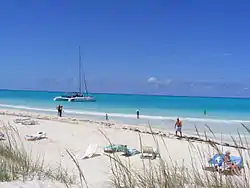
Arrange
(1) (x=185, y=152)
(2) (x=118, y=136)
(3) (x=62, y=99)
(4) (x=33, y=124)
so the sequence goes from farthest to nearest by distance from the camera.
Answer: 1. (3) (x=62, y=99)
2. (4) (x=33, y=124)
3. (2) (x=118, y=136)
4. (1) (x=185, y=152)

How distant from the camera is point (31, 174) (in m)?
4.36

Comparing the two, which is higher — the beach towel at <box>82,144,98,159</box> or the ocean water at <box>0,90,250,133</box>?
the ocean water at <box>0,90,250,133</box>

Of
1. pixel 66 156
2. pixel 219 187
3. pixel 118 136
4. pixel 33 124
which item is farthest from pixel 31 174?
pixel 33 124

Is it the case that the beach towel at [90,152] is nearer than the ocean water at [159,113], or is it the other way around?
the beach towel at [90,152]

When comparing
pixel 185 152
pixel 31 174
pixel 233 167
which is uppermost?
pixel 233 167

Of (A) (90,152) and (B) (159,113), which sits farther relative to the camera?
(B) (159,113)

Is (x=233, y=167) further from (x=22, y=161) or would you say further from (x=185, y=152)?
(x=185, y=152)

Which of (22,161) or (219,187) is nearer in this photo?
(219,187)

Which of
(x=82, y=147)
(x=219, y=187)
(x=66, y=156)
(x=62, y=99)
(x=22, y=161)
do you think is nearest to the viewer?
(x=219, y=187)

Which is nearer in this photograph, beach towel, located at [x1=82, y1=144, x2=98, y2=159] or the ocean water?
beach towel, located at [x1=82, y1=144, x2=98, y2=159]

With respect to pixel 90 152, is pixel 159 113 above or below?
above

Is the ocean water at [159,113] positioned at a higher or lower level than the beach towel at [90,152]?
higher

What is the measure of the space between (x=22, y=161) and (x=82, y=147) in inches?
416

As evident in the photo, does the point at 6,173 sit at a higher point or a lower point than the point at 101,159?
higher
